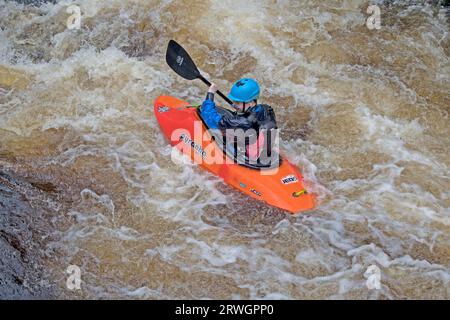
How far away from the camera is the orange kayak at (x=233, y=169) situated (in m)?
5.42

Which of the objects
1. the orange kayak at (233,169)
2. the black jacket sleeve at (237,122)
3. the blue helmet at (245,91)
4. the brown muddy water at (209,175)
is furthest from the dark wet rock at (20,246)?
the blue helmet at (245,91)

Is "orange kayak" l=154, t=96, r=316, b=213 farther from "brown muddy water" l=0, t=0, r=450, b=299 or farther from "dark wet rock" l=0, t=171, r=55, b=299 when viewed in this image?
"dark wet rock" l=0, t=171, r=55, b=299

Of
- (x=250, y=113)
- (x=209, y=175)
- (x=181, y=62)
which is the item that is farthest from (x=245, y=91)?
(x=181, y=62)

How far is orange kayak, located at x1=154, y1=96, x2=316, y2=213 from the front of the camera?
5422mm

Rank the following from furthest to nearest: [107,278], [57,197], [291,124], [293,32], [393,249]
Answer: [293,32], [291,124], [57,197], [393,249], [107,278]

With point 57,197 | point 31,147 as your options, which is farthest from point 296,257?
point 31,147

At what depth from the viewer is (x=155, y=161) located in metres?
6.10

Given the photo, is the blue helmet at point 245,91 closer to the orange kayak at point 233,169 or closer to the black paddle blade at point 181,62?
the orange kayak at point 233,169

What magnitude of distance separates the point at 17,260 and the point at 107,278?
0.74 metres

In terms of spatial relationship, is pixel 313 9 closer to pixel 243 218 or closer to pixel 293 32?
pixel 293 32

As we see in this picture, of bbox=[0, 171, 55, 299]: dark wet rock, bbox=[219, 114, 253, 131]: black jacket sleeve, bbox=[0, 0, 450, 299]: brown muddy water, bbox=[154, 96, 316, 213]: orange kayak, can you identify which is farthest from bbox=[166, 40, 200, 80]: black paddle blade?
bbox=[0, 171, 55, 299]: dark wet rock

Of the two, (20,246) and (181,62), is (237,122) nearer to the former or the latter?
(181,62)

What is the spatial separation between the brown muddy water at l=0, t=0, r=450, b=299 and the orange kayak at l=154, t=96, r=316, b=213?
0.38ft

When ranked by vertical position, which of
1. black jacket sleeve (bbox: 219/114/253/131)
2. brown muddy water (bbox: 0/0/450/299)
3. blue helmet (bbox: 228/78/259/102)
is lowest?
brown muddy water (bbox: 0/0/450/299)
